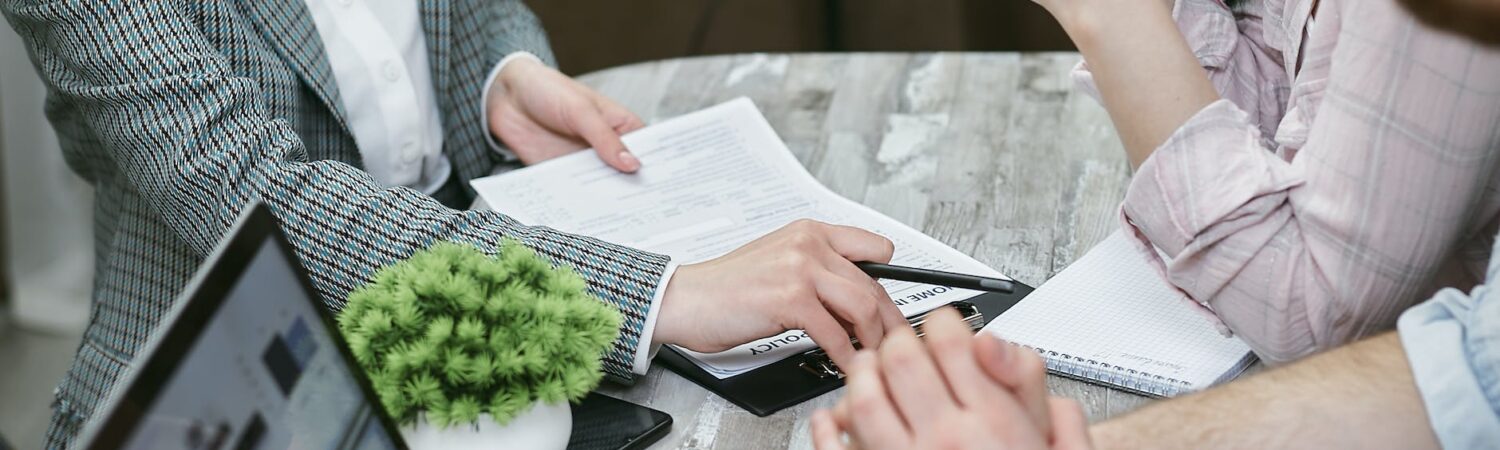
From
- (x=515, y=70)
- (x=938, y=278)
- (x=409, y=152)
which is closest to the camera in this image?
(x=938, y=278)

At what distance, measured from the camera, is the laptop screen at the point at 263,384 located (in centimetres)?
53

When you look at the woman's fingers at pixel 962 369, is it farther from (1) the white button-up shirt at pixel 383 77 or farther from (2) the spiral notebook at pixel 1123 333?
(1) the white button-up shirt at pixel 383 77

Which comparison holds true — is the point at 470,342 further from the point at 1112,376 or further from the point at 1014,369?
the point at 1112,376

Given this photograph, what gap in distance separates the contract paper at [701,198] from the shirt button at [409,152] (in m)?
0.11

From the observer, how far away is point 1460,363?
2.37ft

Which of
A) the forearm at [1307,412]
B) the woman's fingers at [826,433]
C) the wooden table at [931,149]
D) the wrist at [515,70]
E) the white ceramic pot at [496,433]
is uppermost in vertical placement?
the woman's fingers at [826,433]

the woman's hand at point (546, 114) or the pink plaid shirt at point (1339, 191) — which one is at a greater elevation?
the pink plaid shirt at point (1339, 191)

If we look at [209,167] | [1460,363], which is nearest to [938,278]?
[1460,363]

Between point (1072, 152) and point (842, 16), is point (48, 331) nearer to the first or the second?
point (842, 16)

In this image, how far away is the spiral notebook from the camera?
88 cm

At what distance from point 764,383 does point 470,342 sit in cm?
27

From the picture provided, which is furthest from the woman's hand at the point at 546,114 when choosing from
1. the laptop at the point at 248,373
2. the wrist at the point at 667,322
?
the laptop at the point at 248,373

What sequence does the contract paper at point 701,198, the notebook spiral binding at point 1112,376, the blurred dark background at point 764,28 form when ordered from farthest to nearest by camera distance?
the blurred dark background at point 764,28
the contract paper at point 701,198
the notebook spiral binding at point 1112,376

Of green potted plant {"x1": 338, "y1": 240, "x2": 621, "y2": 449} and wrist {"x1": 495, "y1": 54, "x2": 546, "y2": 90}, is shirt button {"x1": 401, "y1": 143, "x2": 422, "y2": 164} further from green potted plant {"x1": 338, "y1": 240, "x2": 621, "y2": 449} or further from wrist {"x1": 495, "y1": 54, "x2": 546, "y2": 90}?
green potted plant {"x1": 338, "y1": 240, "x2": 621, "y2": 449}
